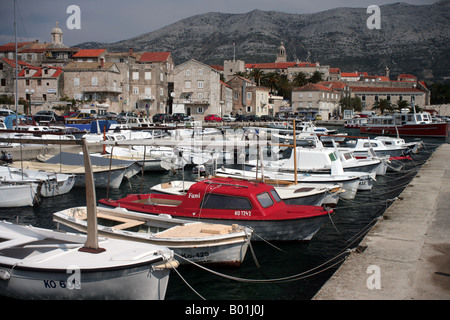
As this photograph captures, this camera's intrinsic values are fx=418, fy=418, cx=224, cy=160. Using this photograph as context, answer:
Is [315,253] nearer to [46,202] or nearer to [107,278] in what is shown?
[107,278]

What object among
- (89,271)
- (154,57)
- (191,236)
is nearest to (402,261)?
(191,236)

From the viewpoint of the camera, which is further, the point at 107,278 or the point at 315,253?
the point at 315,253

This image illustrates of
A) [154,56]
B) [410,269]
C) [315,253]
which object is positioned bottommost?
[315,253]

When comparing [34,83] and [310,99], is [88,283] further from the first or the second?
[310,99]

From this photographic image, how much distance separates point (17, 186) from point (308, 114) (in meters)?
92.4

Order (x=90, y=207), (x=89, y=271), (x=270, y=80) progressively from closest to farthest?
1. (x=89, y=271)
2. (x=90, y=207)
3. (x=270, y=80)

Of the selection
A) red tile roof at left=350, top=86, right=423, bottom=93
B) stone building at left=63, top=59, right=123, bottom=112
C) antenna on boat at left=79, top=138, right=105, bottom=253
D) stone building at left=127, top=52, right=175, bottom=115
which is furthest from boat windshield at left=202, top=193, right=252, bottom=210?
red tile roof at left=350, top=86, right=423, bottom=93

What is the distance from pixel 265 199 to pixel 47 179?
13.1 m

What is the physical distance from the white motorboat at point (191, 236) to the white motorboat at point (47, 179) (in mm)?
9327

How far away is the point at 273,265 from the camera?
43.0 ft

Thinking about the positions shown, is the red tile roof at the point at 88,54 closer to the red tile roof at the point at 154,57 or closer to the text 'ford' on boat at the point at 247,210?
the red tile roof at the point at 154,57

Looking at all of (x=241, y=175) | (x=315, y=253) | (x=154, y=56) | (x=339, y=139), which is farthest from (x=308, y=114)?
(x=315, y=253)

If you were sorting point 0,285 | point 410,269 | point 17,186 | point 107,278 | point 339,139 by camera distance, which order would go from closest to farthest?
Answer: point 107,278 → point 0,285 → point 410,269 → point 17,186 → point 339,139
